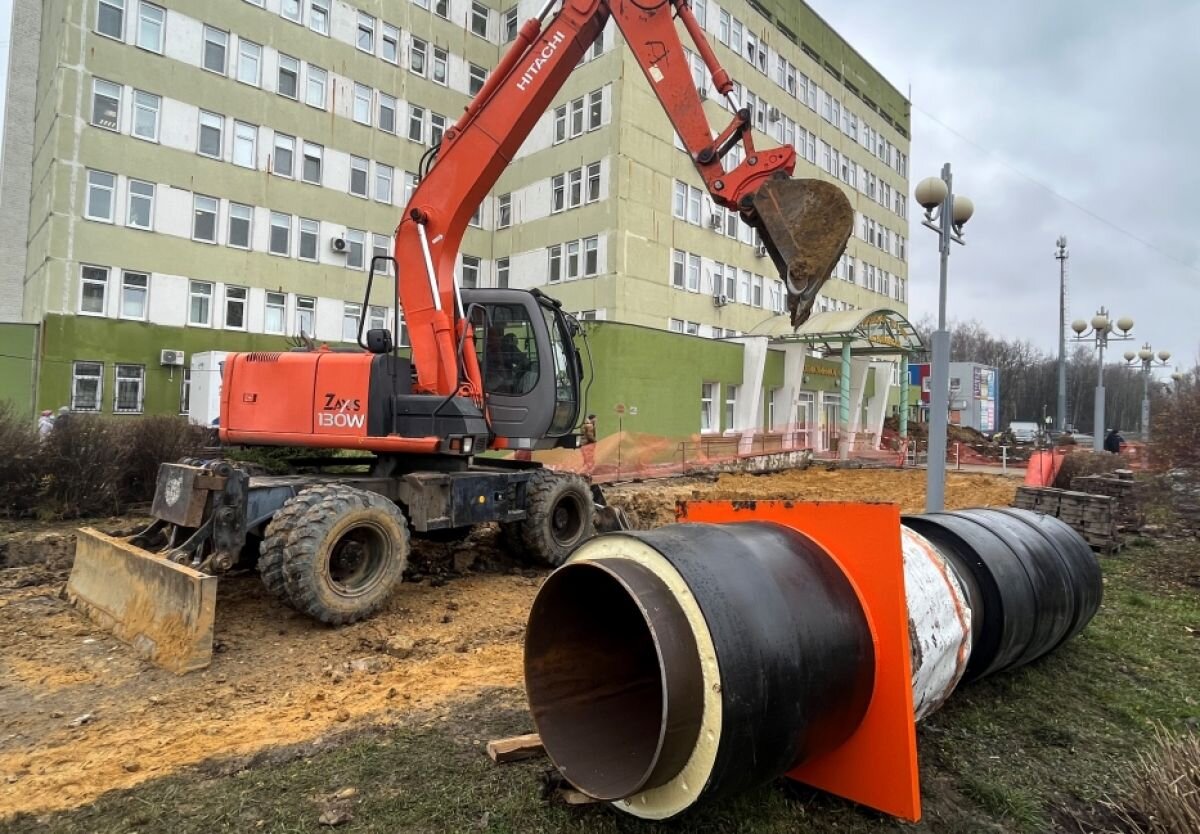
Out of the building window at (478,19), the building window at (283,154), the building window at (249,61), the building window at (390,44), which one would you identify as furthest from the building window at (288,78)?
the building window at (478,19)

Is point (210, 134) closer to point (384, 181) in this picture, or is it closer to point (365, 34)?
point (384, 181)

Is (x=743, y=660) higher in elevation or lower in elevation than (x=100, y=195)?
lower

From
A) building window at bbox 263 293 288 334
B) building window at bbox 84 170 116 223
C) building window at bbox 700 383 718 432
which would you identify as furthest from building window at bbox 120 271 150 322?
building window at bbox 700 383 718 432

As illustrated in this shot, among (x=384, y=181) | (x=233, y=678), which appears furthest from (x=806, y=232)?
(x=384, y=181)

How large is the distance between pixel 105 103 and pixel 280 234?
620 cm

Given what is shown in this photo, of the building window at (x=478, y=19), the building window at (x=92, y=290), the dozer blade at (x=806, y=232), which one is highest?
the building window at (x=478, y=19)

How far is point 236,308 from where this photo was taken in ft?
84.5

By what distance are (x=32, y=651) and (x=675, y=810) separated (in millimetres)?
5432

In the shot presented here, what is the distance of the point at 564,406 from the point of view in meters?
8.68

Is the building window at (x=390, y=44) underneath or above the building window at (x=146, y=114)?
above

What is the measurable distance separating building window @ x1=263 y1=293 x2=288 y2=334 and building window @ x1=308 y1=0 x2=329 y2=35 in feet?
33.4

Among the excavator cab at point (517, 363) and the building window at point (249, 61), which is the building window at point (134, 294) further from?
the excavator cab at point (517, 363)

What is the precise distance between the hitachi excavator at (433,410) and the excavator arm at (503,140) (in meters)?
0.02

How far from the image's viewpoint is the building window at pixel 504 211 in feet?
106
